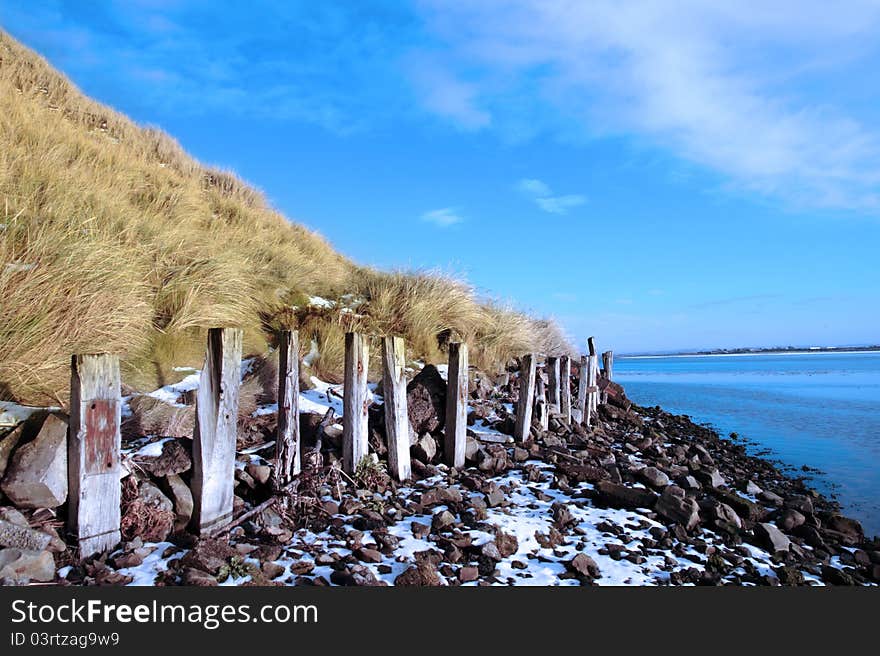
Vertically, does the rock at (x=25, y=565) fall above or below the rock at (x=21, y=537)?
below

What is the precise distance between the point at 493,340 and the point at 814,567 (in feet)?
26.3

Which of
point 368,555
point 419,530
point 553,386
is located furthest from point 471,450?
point 553,386

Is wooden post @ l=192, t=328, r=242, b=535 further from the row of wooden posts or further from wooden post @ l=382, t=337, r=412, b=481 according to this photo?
wooden post @ l=382, t=337, r=412, b=481

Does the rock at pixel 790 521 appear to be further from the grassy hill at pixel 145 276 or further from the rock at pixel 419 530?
the grassy hill at pixel 145 276

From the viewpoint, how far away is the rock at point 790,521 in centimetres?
624

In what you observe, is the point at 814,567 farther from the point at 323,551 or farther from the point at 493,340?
the point at 493,340

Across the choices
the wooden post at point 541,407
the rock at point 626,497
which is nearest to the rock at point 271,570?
the rock at point 626,497

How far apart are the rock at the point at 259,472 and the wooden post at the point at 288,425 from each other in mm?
79

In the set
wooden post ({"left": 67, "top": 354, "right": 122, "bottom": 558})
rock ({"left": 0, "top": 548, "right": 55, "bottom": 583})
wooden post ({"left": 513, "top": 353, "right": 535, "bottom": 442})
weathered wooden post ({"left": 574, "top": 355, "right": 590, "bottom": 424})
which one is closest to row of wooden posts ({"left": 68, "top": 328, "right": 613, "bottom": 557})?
wooden post ({"left": 67, "top": 354, "right": 122, "bottom": 558})

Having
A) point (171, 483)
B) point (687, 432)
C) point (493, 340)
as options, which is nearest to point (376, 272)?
point (493, 340)

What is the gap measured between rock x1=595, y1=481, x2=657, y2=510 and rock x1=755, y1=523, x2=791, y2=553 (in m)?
1.00

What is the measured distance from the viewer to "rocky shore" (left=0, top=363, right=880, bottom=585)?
4078 mm

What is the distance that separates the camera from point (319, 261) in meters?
14.3

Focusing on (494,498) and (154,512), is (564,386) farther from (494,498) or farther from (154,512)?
(154,512)
